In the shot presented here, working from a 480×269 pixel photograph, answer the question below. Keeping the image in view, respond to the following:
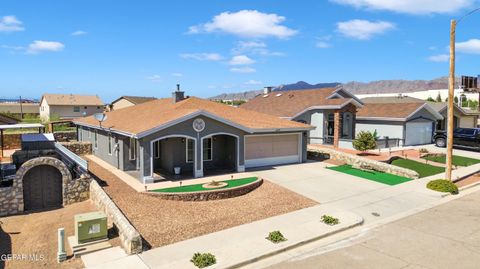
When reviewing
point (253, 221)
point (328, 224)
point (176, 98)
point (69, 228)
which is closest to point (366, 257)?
point (328, 224)

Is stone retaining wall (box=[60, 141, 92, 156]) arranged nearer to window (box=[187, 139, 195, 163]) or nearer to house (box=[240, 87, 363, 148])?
window (box=[187, 139, 195, 163])

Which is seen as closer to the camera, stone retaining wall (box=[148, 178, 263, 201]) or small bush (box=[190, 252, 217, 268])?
small bush (box=[190, 252, 217, 268])

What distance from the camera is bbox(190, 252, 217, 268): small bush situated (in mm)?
9359

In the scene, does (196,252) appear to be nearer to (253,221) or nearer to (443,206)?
(253,221)

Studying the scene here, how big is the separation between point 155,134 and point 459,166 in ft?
70.2

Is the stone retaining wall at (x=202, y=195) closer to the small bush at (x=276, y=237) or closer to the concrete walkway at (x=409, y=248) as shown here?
the small bush at (x=276, y=237)

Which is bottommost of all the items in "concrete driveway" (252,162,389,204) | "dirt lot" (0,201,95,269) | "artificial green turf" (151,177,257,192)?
"dirt lot" (0,201,95,269)

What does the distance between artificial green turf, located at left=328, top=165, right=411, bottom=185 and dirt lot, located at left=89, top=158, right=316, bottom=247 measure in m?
6.50

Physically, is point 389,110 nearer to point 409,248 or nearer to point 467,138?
point 467,138

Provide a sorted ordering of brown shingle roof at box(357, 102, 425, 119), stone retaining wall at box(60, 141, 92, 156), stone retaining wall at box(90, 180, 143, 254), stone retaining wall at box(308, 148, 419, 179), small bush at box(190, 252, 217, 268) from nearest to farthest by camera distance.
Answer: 1. small bush at box(190, 252, 217, 268)
2. stone retaining wall at box(90, 180, 143, 254)
3. stone retaining wall at box(308, 148, 419, 179)
4. stone retaining wall at box(60, 141, 92, 156)
5. brown shingle roof at box(357, 102, 425, 119)

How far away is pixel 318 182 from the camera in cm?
1895

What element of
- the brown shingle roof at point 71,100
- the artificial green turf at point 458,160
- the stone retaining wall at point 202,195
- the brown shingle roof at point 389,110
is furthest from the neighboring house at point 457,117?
the brown shingle roof at point 71,100

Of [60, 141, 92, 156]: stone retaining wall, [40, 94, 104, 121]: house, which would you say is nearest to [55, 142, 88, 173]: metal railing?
[60, 141, 92, 156]: stone retaining wall

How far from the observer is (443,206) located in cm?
1542
